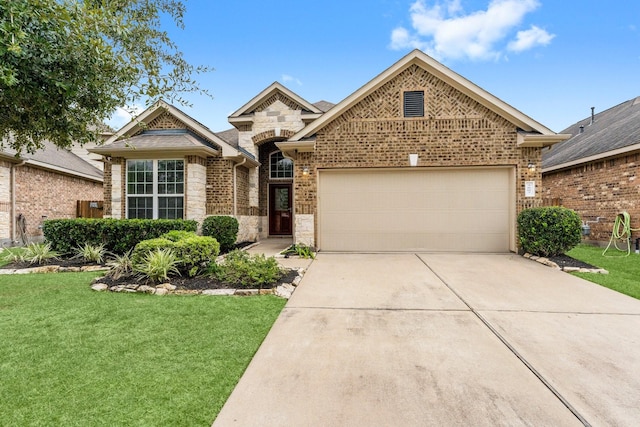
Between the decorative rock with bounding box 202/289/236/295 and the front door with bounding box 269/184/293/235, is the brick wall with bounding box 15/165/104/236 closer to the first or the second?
the front door with bounding box 269/184/293/235

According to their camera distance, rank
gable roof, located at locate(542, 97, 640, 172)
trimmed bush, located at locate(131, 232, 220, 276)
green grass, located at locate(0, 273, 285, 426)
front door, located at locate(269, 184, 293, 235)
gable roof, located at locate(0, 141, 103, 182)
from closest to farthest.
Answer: green grass, located at locate(0, 273, 285, 426)
trimmed bush, located at locate(131, 232, 220, 276)
gable roof, located at locate(542, 97, 640, 172)
gable roof, located at locate(0, 141, 103, 182)
front door, located at locate(269, 184, 293, 235)

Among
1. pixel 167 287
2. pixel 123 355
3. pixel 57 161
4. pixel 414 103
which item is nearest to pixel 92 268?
pixel 167 287

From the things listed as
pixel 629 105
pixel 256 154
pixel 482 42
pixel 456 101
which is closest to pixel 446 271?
pixel 456 101

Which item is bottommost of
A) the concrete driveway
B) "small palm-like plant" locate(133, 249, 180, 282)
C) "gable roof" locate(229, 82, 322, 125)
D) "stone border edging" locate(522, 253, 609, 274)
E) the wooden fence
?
the concrete driveway

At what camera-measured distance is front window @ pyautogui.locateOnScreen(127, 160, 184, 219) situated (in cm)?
1020

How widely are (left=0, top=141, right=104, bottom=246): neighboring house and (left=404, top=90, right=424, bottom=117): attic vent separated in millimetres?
10875

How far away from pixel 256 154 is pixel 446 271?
9.20m

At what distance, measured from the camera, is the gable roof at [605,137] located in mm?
10062

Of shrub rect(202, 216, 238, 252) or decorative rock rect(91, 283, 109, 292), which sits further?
shrub rect(202, 216, 238, 252)

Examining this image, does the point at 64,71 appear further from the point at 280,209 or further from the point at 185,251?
the point at 280,209

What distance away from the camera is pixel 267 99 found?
42.0 ft

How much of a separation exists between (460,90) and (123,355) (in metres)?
9.60

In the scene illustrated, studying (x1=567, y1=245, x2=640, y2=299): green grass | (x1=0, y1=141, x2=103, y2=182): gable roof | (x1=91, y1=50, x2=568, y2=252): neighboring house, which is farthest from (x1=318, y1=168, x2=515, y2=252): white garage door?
(x1=0, y1=141, x2=103, y2=182): gable roof

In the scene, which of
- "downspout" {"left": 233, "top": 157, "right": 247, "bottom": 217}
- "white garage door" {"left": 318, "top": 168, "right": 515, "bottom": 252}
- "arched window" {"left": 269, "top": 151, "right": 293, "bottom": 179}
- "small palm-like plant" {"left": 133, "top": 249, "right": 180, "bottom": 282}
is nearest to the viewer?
"small palm-like plant" {"left": 133, "top": 249, "right": 180, "bottom": 282}
